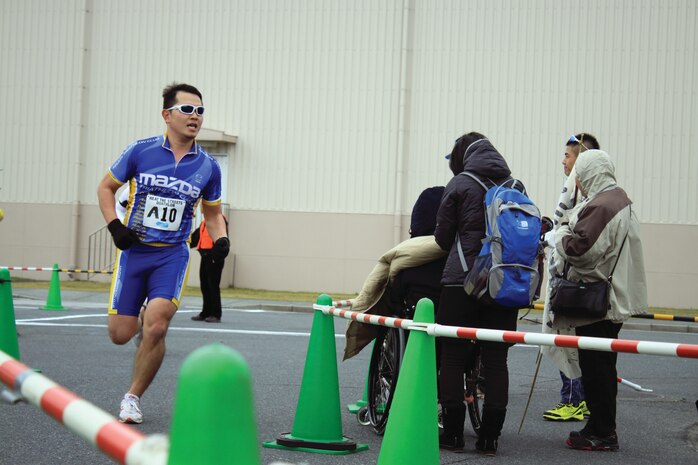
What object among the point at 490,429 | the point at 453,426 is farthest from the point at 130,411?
the point at 490,429

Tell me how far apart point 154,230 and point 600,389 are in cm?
308

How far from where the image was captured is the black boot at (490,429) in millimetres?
6242

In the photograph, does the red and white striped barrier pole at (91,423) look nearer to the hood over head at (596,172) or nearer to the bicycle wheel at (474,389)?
the bicycle wheel at (474,389)

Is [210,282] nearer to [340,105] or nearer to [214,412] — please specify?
[340,105]

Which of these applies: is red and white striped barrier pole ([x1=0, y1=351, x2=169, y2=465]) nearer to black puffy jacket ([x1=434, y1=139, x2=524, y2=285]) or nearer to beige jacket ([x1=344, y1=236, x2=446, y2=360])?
black puffy jacket ([x1=434, y1=139, x2=524, y2=285])

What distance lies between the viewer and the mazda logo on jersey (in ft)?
22.8

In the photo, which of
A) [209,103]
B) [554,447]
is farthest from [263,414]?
[209,103]

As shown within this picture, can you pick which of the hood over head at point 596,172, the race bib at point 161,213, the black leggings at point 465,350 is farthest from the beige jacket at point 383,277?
the race bib at point 161,213

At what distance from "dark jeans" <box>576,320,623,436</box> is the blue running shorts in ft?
8.94

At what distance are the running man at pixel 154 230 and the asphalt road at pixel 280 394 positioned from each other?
2.03 feet

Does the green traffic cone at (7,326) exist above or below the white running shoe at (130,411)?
above

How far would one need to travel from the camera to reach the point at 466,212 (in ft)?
21.3

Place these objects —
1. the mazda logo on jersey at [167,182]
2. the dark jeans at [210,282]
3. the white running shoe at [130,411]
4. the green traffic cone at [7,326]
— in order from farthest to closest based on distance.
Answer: the dark jeans at [210,282]
the green traffic cone at [7,326]
the mazda logo on jersey at [167,182]
the white running shoe at [130,411]

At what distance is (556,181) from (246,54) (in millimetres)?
8102
